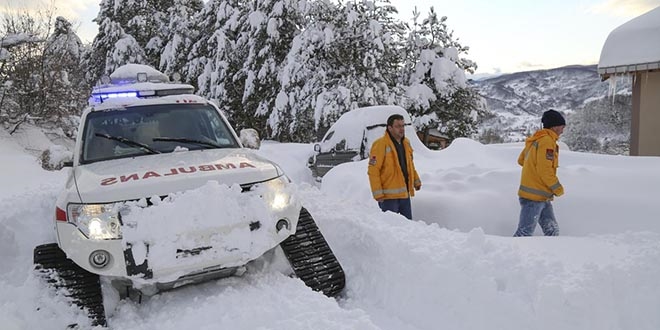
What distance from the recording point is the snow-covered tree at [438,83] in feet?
82.5

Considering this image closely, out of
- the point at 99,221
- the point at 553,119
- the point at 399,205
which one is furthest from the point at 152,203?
the point at 553,119

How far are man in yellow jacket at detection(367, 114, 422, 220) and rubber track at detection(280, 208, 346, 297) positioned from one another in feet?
5.93

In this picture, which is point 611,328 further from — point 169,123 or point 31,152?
point 31,152

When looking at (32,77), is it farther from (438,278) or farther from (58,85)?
(438,278)

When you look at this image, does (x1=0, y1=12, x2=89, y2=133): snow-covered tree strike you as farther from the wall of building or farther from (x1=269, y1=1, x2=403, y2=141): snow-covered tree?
the wall of building

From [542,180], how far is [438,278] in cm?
213

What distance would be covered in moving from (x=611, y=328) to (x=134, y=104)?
14.9 ft

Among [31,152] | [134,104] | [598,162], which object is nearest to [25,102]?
[31,152]

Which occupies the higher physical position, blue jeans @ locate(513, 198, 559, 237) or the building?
the building

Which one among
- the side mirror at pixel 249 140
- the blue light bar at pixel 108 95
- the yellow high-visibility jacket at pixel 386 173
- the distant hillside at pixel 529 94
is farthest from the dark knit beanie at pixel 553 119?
the distant hillside at pixel 529 94

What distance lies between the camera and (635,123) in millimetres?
10547

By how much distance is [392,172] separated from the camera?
585cm

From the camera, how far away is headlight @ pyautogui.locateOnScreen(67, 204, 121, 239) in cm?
310

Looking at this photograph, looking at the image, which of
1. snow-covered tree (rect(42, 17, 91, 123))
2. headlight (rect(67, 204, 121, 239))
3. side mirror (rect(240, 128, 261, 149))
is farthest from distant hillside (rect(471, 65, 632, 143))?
headlight (rect(67, 204, 121, 239))
